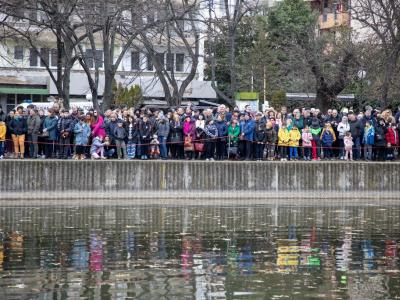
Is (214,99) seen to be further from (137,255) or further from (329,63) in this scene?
(137,255)

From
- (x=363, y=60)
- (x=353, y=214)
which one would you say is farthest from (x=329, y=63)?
(x=353, y=214)

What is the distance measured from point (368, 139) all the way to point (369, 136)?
0.14 meters

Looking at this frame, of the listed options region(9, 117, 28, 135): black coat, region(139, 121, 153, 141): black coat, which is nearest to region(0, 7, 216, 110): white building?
region(139, 121, 153, 141): black coat

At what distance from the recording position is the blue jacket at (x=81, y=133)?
37.3 metres

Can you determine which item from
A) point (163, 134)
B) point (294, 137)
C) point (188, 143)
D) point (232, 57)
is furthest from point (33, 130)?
point (232, 57)

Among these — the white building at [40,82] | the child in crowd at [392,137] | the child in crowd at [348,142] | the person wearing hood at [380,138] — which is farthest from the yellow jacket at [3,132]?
the white building at [40,82]

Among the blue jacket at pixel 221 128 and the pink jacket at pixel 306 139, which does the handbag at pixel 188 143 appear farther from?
the pink jacket at pixel 306 139

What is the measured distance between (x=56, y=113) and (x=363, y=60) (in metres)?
18.4

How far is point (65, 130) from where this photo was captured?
37.2 metres

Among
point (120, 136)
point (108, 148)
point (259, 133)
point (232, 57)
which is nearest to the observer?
point (120, 136)

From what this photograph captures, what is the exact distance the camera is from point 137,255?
72.4 ft

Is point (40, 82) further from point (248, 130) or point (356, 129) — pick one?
point (356, 129)

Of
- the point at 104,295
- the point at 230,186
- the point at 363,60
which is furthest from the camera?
the point at 363,60

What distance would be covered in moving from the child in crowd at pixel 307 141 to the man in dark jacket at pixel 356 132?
4.74 feet
